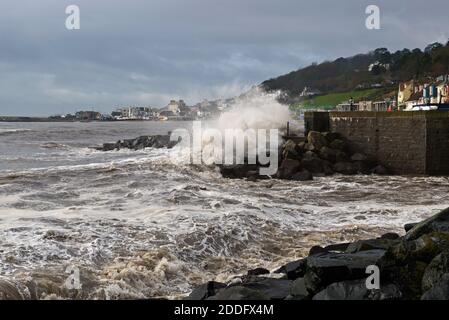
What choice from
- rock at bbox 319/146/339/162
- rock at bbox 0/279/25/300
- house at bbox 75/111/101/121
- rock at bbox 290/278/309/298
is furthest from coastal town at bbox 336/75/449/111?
house at bbox 75/111/101/121

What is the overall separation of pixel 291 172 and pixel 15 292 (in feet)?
40.6

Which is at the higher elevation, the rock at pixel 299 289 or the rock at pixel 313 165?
the rock at pixel 313 165

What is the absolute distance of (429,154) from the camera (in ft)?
59.3

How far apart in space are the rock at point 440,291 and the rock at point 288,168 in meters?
13.2

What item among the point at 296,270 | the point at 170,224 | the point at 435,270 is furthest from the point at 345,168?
the point at 435,270

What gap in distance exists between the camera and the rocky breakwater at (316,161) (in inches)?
693

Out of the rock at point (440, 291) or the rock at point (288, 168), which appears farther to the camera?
the rock at point (288, 168)

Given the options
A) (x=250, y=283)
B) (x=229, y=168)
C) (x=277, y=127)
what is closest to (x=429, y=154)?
(x=229, y=168)

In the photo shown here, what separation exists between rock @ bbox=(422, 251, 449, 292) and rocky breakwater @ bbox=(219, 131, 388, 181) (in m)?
12.6

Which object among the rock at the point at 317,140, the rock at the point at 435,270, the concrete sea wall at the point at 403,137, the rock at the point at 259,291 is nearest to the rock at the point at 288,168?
the rock at the point at 317,140

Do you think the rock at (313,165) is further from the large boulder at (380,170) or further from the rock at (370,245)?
the rock at (370,245)

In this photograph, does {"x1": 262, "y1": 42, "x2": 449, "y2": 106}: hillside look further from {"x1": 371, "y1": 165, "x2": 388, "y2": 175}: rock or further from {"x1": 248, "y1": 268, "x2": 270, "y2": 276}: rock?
{"x1": 248, "y1": 268, "x2": 270, "y2": 276}: rock

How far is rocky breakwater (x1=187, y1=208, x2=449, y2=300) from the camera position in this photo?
454 centimetres
